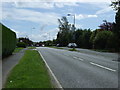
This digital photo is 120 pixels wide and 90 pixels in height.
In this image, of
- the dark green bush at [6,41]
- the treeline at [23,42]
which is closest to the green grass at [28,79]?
the dark green bush at [6,41]

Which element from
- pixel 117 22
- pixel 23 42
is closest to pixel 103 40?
pixel 117 22

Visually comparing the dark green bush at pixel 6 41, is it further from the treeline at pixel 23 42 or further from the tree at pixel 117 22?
the treeline at pixel 23 42

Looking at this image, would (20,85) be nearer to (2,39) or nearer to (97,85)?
(97,85)

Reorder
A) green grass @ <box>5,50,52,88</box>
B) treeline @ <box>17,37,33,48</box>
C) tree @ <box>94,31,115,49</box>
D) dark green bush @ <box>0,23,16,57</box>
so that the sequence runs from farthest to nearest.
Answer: treeline @ <box>17,37,33,48</box> → tree @ <box>94,31,115,49</box> → dark green bush @ <box>0,23,16,57</box> → green grass @ <box>5,50,52,88</box>

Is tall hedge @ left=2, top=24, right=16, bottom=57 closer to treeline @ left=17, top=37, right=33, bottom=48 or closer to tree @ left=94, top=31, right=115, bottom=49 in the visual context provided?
tree @ left=94, top=31, right=115, bottom=49

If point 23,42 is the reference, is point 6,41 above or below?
Result: above

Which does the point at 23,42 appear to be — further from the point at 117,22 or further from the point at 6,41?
the point at 6,41

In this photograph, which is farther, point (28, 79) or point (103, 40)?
point (103, 40)

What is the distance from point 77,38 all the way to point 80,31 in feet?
11.4

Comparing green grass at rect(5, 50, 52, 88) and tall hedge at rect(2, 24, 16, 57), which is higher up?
tall hedge at rect(2, 24, 16, 57)

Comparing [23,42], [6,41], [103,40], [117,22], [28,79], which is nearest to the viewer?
[28,79]

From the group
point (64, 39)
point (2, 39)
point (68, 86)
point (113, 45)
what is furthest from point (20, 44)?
point (68, 86)

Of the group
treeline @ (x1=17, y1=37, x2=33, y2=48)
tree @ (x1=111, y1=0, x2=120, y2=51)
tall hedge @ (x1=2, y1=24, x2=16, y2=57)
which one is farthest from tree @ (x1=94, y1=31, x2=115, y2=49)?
treeline @ (x1=17, y1=37, x2=33, y2=48)

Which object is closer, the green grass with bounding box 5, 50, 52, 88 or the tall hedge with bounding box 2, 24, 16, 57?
the green grass with bounding box 5, 50, 52, 88
